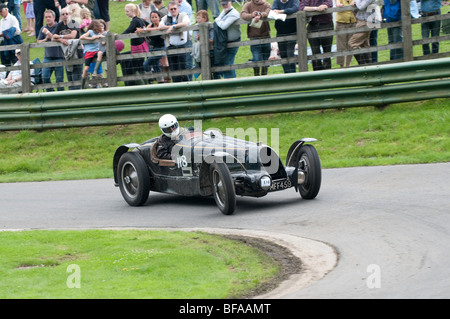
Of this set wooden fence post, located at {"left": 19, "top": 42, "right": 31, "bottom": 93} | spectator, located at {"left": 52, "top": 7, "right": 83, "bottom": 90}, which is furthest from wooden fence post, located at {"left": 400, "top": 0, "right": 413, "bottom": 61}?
wooden fence post, located at {"left": 19, "top": 42, "right": 31, "bottom": 93}

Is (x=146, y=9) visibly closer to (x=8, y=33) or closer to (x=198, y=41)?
(x=198, y=41)

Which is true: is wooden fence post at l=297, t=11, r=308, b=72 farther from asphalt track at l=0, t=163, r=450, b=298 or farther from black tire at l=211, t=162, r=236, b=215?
black tire at l=211, t=162, r=236, b=215

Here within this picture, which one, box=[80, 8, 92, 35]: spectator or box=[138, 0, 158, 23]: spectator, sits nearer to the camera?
box=[80, 8, 92, 35]: spectator

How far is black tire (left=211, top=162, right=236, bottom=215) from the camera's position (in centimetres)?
A: 955

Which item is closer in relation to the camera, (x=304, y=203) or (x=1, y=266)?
(x=1, y=266)

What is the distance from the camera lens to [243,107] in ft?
48.4

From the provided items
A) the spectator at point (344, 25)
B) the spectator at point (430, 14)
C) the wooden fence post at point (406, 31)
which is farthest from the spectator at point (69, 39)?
the spectator at point (430, 14)

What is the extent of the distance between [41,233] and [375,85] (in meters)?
7.41

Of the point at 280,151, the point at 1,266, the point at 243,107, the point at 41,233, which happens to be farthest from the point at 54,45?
the point at 1,266

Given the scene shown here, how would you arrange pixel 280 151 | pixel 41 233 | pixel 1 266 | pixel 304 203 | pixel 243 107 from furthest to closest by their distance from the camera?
1. pixel 243 107
2. pixel 280 151
3. pixel 304 203
4. pixel 41 233
5. pixel 1 266

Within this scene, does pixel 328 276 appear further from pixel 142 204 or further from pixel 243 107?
pixel 243 107

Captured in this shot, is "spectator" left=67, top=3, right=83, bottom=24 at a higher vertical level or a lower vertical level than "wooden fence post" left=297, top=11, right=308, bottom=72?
higher

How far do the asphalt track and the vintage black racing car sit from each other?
256mm

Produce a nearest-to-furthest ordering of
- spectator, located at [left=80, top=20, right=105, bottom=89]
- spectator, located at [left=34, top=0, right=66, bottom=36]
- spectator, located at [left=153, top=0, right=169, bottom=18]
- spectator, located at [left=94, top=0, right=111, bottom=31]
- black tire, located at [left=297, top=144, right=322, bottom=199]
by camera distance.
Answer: black tire, located at [left=297, top=144, right=322, bottom=199] < spectator, located at [left=80, top=20, right=105, bottom=89] < spectator, located at [left=153, top=0, right=169, bottom=18] < spectator, located at [left=94, top=0, right=111, bottom=31] < spectator, located at [left=34, top=0, right=66, bottom=36]
